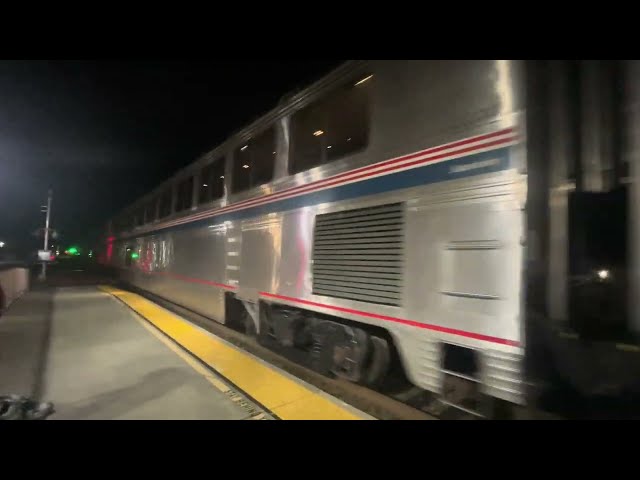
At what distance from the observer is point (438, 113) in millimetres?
3172

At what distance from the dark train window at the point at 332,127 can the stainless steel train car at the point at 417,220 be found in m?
0.02

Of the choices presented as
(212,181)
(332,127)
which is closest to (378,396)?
(332,127)

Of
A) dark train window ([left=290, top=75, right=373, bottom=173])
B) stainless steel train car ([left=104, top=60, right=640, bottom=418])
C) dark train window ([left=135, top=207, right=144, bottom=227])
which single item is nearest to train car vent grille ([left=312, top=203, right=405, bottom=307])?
stainless steel train car ([left=104, top=60, right=640, bottom=418])

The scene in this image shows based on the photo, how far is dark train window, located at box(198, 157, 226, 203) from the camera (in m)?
7.10

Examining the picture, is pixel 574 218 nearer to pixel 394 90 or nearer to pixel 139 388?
pixel 394 90

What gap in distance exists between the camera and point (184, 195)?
9.23m

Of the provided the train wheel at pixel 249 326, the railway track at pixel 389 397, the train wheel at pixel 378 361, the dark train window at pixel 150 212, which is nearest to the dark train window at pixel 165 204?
the dark train window at pixel 150 212

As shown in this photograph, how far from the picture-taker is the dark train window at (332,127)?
4012 mm

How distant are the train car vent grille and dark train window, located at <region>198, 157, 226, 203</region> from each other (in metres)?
3.30

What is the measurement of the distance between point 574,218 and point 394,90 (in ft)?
5.84

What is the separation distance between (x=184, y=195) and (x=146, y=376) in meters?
5.57

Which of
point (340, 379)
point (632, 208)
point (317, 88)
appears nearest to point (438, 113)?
point (632, 208)

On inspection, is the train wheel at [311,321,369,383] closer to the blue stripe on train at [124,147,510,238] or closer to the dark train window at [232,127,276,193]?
the blue stripe on train at [124,147,510,238]
